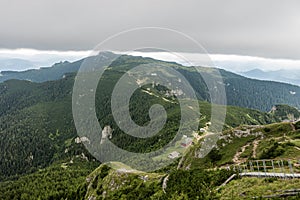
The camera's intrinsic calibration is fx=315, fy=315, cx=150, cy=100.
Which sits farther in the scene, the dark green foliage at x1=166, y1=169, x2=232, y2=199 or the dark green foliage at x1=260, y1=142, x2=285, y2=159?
the dark green foliage at x1=260, y1=142, x2=285, y2=159

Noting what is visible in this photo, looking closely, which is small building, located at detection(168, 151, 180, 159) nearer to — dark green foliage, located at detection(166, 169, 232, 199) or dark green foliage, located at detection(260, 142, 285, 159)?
dark green foliage, located at detection(260, 142, 285, 159)

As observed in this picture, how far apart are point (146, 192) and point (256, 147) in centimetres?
4102

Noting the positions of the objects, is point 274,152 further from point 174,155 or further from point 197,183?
point 174,155

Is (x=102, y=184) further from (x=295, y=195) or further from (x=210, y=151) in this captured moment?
(x=295, y=195)

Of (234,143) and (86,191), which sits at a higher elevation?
(234,143)

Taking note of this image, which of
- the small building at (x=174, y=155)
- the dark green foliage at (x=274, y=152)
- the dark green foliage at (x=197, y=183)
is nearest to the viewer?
the dark green foliage at (x=197, y=183)

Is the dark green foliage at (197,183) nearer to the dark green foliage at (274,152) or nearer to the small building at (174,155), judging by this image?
the dark green foliage at (274,152)

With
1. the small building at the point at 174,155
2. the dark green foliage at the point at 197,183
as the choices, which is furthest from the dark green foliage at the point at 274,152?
the small building at the point at 174,155

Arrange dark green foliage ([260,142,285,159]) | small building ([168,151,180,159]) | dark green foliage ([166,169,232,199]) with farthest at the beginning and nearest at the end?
small building ([168,151,180,159])
dark green foliage ([260,142,285,159])
dark green foliage ([166,169,232,199])

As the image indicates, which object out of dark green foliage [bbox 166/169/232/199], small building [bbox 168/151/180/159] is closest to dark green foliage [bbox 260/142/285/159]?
dark green foliage [bbox 166/169/232/199]

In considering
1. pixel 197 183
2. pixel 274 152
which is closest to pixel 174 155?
pixel 274 152

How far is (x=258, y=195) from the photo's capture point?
127 feet

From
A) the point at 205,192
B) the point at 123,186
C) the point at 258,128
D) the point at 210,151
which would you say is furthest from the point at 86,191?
the point at 205,192

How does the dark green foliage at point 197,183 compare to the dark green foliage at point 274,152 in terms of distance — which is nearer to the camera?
the dark green foliage at point 197,183
